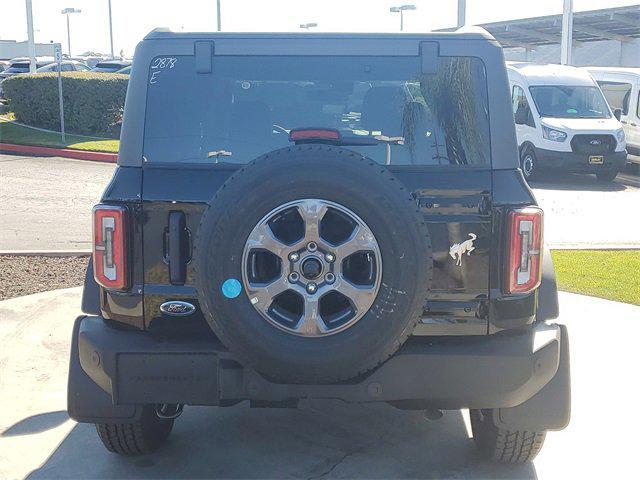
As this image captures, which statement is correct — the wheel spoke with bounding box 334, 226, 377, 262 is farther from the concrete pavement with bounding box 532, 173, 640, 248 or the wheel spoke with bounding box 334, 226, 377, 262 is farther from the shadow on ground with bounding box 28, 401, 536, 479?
the concrete pavement with bounding box 532, 173, 640, 248

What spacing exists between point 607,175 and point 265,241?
15033mm

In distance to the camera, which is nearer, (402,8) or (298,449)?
(298,449)

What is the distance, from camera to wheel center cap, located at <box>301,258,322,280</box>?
10.3ft

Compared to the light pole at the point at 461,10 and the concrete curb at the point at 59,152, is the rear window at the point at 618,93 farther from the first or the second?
the concrete curb at the point at 59,152

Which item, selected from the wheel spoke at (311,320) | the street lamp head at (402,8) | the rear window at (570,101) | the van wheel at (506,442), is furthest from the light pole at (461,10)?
the street lamp head at (402,8)

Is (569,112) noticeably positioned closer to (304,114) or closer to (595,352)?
(595,352)

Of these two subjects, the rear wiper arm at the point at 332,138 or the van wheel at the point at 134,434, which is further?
the van wheel at the point at 134,434

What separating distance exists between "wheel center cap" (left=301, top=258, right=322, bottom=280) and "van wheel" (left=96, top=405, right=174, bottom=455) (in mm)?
1315

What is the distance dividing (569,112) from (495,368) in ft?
48.6

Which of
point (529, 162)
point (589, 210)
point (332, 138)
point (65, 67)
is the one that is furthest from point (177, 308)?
point (65, 67)

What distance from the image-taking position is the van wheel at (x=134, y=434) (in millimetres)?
4059

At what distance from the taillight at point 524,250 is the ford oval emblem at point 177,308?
131cm

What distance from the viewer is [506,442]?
4.05m

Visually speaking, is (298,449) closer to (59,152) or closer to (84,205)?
(84,205)
